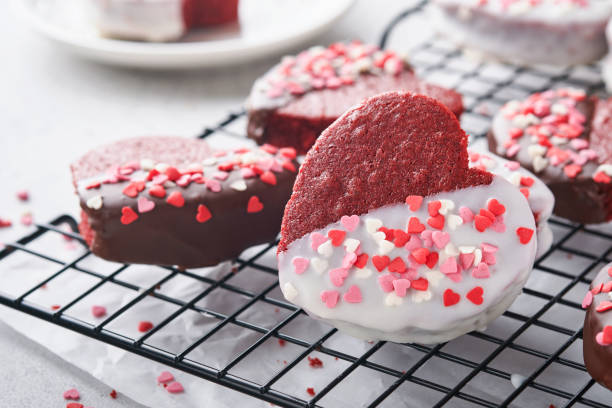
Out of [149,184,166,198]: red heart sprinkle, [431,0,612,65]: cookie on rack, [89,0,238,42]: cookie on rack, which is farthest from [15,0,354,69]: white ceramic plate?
[149,184,166,198]: red heart sprinkle

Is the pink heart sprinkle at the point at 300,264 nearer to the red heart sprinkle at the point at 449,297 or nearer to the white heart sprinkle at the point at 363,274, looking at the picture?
the white heart sprinkle at the point at 363,274

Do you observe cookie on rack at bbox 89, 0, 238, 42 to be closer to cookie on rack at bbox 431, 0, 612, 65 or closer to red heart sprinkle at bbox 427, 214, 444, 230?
cookie on rack at bbox 431, 0, 612, 65

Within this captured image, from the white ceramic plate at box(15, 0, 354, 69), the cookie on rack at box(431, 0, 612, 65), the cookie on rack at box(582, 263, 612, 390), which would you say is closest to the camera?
the cookie on rack at box(582, 263, 612, 390)

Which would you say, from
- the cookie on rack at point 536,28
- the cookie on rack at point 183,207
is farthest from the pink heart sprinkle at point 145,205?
the cookie on rack at point 536,28

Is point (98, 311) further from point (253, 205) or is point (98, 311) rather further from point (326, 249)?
point (326, 249)

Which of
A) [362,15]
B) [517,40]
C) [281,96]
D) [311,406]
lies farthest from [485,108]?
[311,406]

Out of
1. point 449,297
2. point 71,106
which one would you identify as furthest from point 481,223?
point 71,106

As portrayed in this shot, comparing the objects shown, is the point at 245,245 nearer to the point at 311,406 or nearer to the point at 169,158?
the point at 169,158
